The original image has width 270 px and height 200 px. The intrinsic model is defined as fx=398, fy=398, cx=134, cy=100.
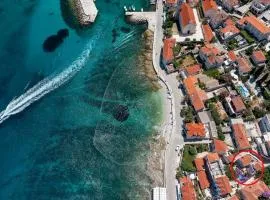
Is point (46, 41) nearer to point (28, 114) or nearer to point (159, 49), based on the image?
point (28, 114)

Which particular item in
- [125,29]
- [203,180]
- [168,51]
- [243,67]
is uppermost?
[243,67]

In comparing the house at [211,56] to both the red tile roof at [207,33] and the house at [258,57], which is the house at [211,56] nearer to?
the red tile roof at [207,33]

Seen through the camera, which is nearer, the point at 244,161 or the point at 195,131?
the point at 244,161

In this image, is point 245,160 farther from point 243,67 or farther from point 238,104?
point 243,67

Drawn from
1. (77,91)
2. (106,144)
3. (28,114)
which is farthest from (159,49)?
(28,114)

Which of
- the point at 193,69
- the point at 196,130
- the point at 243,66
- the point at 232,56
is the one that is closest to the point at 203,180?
the point at 196,130
